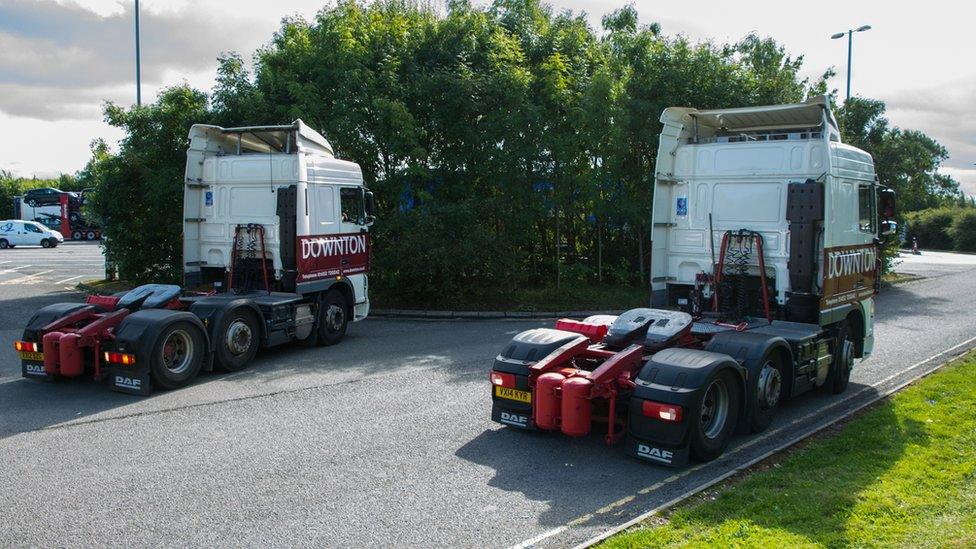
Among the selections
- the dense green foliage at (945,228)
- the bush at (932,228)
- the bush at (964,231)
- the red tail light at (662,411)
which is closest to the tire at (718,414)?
the red tail light at (662,411)

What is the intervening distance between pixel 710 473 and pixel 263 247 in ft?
25.7

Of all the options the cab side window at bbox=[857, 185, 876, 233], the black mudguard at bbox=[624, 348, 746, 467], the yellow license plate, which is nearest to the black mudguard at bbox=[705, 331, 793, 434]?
the black mudguard at bbox=[624, 348, 746, 467]

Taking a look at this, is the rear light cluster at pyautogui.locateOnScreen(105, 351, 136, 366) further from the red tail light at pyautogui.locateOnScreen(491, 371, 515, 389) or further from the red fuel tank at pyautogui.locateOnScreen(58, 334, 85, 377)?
the red tail light at pyautogui.locateOnScreen(491, 371, 515, 389)

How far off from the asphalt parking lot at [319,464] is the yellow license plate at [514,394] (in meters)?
0.44

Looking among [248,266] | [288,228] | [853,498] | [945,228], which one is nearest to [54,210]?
[248,266]

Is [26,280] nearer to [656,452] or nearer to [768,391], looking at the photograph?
[656,452]

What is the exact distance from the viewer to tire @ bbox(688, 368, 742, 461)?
20.4ft

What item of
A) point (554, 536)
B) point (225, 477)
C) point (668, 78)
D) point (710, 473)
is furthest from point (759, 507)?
point (668, 78)

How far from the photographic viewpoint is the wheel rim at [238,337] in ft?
32.2

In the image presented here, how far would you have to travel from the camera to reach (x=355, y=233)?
12672 millimetres

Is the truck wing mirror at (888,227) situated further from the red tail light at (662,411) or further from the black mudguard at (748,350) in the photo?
the red tail light at (662,411)

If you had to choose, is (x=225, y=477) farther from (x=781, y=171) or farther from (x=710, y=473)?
(x=781, y=171)

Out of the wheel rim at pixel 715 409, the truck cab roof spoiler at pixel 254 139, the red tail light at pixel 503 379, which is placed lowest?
the wheel rim at pixel 715 409

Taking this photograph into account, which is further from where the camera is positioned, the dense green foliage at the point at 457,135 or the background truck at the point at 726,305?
the dense green foliage at the point at 457,135
